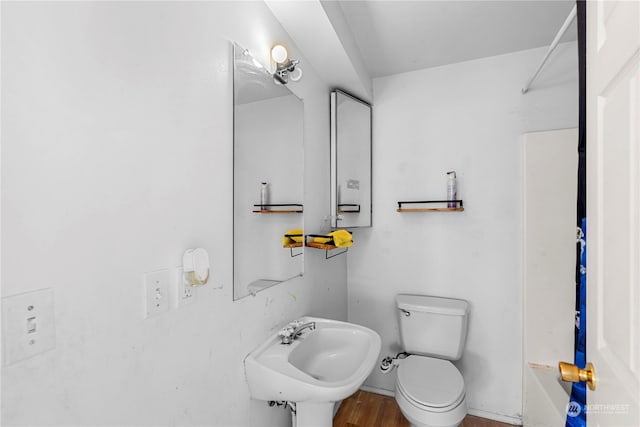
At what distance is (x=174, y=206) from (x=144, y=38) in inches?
17.0

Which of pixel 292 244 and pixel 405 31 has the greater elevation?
pixel 405 31

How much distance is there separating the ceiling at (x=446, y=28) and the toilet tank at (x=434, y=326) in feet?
5.44

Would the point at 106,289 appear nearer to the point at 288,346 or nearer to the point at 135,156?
the point at 135,156

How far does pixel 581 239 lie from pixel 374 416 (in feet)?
5.41

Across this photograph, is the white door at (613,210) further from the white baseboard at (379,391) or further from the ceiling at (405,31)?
the white baseboard at (379,391)

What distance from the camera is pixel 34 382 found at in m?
0.53

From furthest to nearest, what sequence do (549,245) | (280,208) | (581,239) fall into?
(549,245)
(280,208)
(581,239)

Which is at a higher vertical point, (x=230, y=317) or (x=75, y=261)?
(x=75, y=261)

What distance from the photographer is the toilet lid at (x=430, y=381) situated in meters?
1.50

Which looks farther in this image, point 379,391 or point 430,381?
point 379,391

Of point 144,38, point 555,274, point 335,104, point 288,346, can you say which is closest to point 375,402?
point 288,346

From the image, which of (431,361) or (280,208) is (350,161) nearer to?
(280,208)

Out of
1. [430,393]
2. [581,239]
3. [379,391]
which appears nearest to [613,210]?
[581,239]

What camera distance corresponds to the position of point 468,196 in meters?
2.00
